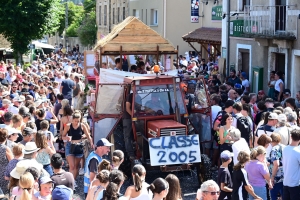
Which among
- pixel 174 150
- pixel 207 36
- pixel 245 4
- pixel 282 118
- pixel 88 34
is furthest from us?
pixel 88 34

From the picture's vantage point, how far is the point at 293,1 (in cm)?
1819

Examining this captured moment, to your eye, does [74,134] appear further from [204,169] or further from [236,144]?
[236,144]

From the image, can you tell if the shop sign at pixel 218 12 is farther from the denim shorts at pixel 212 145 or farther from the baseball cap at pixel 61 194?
the baseball cap at pixel 61 194

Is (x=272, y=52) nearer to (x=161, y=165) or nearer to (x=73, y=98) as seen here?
(x=73, y=98)

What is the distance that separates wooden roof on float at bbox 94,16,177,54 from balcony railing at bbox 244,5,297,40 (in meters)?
3.34

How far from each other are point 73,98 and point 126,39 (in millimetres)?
2484

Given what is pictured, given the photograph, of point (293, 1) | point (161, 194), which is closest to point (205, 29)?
point (293, 1)

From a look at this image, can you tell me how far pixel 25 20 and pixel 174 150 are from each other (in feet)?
77.8

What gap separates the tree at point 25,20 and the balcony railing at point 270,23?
1546 cm

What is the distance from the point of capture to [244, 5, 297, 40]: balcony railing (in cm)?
1840

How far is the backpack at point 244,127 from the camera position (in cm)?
1177

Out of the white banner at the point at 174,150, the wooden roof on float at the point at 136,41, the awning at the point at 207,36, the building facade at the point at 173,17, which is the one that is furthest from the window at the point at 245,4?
the white banner at the point at 174,150

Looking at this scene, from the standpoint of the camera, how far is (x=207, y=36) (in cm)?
2856

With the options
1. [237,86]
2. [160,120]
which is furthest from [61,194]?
[237,86]
